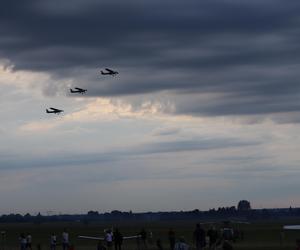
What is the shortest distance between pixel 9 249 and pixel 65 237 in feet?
51.5

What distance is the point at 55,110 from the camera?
7806cm

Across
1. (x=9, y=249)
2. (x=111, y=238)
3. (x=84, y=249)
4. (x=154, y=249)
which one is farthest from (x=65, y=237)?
(x=9, y=249)

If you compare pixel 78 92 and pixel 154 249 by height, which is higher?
pixel 78 92

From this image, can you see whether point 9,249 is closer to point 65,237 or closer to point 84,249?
point 84,249

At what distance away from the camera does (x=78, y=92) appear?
251 ft

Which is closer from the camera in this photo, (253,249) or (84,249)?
(253,249)

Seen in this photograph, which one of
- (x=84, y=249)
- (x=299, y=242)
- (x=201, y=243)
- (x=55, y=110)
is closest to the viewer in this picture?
(x=299, y=242)

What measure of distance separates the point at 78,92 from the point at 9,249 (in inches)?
893

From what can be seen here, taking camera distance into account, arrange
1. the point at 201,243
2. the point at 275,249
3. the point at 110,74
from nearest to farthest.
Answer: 1. the point at 201,243
2. the point at 275,249
3. the point at 110,74

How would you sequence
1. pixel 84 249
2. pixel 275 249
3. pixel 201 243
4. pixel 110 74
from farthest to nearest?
pixel 110 74 → pixel 84 249 → pixel 275 249 → pixel 201 243

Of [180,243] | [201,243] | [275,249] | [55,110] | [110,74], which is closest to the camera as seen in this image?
[180,243]

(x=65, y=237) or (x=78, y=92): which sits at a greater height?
(x=78, y=92)

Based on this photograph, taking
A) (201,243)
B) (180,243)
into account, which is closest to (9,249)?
(201,243)

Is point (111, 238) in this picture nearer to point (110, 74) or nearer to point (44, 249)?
point (44, 249)
